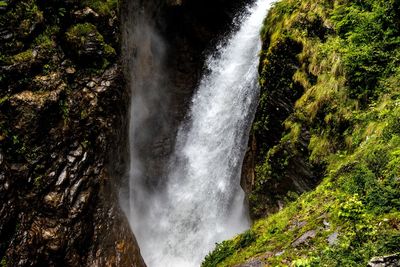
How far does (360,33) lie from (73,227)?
9.89m

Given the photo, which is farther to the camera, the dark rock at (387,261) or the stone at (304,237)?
the stone at (304,237)

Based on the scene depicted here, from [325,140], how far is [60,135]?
25.4 ft

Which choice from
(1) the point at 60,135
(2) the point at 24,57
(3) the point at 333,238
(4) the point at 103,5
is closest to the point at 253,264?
(3) the point at 333,238

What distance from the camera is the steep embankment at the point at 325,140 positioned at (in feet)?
18.8

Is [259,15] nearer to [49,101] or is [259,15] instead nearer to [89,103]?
[89,103]

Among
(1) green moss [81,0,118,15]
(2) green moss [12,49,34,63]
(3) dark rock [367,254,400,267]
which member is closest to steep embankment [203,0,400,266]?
(3) dark rock [367,254,400,267]

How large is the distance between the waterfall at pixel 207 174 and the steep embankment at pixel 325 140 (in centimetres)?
203

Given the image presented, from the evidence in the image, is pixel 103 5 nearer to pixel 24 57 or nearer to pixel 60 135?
pixel 24 57

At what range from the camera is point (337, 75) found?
1089 cm

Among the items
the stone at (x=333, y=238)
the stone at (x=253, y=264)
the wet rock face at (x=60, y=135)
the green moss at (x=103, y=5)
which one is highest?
the green moss at (x=103, y=5)

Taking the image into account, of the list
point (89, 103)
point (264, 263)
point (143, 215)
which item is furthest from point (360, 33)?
point (143, 215)

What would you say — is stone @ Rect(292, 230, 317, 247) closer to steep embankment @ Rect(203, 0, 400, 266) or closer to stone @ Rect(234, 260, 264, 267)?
steep embankment @ Rect(203, 0, 400, 266)

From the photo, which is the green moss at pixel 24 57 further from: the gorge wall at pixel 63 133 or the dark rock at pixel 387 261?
the dark rock at pixel 387 261

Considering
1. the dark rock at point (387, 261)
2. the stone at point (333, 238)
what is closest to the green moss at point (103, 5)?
the stone at point (333, 238)
